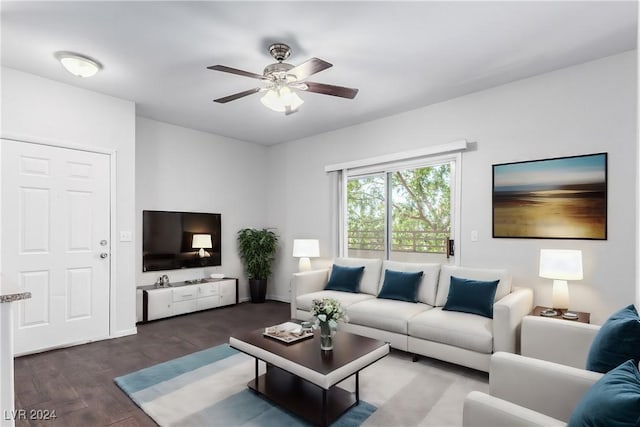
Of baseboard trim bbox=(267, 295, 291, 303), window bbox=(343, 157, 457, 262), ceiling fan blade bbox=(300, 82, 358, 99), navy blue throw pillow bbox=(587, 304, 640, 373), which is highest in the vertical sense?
ceiling fan blade bbox=(300, 82, 358, 99)

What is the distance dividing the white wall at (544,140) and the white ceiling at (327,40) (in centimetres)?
21

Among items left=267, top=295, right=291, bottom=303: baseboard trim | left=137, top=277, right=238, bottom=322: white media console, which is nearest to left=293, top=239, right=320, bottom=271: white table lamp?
left=267, top=295, right=291, bottom=303: baseboard trim

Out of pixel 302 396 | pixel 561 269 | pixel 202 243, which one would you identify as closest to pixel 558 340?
pixel 561 269

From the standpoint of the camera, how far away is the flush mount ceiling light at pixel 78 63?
292 cm

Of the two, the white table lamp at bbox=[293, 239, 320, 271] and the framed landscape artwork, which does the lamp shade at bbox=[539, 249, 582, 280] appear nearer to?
the framed landscape artwork

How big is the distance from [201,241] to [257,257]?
3.10 feet

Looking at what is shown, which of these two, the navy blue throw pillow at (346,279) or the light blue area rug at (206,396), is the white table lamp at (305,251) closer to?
the navy blue throw pillow at (346,279)

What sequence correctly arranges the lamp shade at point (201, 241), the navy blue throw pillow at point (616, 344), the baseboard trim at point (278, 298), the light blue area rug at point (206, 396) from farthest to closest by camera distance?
1. the baseboard trim at point (278, 298)
2. the lamp shade at point (201, 241)
3. the light blue area rug at point (206, 396)
4. the navy blue throw pillow at point (616, 344)

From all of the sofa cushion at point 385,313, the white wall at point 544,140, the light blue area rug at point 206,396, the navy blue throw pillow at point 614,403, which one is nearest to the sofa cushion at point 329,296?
the sofa cushion at point 385,313

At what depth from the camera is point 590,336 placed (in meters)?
2.21

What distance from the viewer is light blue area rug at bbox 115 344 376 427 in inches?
87.0

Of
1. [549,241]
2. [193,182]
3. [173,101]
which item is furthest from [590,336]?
[193,182]

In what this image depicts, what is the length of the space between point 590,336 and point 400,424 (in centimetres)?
137

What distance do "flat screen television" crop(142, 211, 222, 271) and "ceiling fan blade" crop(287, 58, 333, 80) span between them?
328cm
